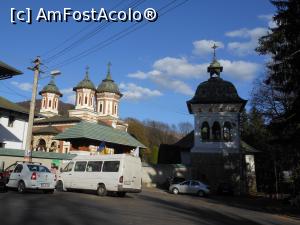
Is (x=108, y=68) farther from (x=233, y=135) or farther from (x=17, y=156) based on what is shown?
(x=17, y=156)

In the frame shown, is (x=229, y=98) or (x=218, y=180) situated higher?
(x=229, y=98)

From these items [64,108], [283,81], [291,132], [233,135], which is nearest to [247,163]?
[233,135]

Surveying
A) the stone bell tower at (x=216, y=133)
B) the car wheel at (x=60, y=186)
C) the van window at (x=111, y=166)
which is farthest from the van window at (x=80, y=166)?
the stone bell tower at (x=216, y=133)

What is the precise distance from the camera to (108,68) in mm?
81875

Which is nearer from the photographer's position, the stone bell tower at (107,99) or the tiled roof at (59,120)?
the tiled roof at (59,120)

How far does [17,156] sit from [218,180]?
2038 centimetres

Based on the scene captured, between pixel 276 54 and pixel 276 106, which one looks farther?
pixel 276 106

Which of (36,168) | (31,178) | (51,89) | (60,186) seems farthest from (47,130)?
(31,178)

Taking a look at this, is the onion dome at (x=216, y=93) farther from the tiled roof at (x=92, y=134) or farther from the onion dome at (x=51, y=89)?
the onion dome at (x=51, y=89)

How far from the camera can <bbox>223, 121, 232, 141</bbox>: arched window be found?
42.2 metres

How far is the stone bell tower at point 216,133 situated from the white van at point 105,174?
20.0m

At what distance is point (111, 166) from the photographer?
22109 millimetres

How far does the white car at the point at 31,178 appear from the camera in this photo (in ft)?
65.7

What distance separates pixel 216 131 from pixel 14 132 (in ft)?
70.6
